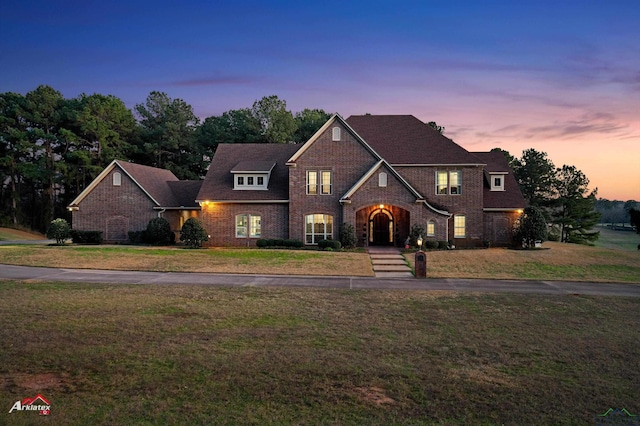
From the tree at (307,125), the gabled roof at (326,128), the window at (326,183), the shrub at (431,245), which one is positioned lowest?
the shrub at (431,245)

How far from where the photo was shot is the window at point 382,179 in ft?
100

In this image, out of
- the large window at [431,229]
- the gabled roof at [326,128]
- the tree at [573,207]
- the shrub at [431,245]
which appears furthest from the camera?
the tree at [573,207]

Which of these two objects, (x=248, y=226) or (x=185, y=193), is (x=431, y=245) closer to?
(x=248, y=226)

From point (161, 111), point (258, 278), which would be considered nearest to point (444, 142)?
point (258, 278)

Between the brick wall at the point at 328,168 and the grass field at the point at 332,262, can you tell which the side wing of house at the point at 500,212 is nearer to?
the grass field at the point at 332,262

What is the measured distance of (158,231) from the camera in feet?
108

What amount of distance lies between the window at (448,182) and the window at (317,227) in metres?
8.85

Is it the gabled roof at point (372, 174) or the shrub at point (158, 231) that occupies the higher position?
the gabled roof at point (372, 174)

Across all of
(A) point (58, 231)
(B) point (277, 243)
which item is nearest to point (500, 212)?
(B) point (277, 243)

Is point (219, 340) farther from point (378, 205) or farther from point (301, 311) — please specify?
point (378, 205)

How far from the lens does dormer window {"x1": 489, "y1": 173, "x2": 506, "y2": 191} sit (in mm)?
35438

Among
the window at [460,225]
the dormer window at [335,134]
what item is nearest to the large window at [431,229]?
the window at [460,225]

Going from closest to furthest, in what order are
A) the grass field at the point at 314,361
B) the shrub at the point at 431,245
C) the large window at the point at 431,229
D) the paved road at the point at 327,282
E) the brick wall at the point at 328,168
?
the grass field at the point at 314,361
the paved road at the point at 327,282
the shrub at the point at 431,245
the large window at the point at 431,229
the brick wall at the point at 328,168

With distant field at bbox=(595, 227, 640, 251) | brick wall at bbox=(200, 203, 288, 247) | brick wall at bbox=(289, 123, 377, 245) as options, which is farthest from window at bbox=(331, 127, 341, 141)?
distant field at bbox=(595, 227, 640, 251)
